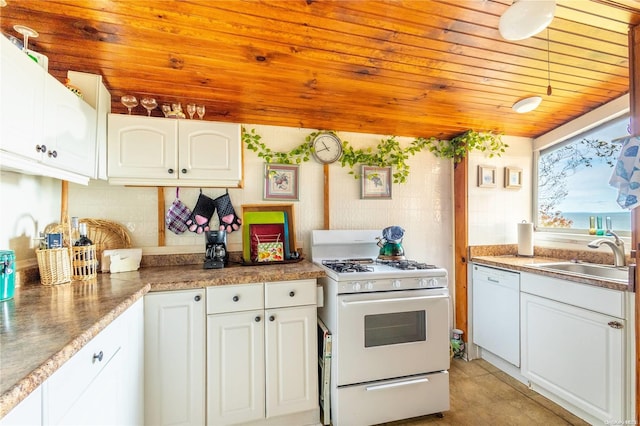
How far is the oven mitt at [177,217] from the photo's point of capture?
2.07 metres

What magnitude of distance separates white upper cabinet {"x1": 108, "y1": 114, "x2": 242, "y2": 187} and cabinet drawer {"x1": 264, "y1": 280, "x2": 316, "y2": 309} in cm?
77

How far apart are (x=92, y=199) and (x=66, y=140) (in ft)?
2.28

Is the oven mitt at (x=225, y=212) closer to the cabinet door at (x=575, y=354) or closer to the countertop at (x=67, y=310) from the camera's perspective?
the countertop at (x=67, y=310)

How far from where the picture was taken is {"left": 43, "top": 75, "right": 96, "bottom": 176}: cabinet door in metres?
1.27

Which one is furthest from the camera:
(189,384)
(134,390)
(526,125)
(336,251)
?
(526,125)

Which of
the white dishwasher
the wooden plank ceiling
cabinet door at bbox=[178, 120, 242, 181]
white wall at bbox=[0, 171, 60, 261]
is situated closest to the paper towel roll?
the white dishwasher

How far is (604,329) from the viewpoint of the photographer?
162 centimetres

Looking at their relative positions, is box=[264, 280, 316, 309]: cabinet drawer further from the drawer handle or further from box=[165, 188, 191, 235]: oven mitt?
the drawer handle

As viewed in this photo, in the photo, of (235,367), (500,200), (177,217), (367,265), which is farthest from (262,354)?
(500,200)

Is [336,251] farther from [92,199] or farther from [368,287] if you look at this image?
[92,199]

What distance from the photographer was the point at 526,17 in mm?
1258

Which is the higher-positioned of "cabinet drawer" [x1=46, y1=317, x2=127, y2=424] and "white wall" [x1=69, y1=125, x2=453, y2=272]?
"white wall" [x1=69, y1=125, x2=453, y2=272]

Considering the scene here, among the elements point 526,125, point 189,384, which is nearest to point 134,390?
point 189,384

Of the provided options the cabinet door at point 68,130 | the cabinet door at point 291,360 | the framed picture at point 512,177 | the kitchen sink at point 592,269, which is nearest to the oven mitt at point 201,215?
the cabinet door at point 68,130
